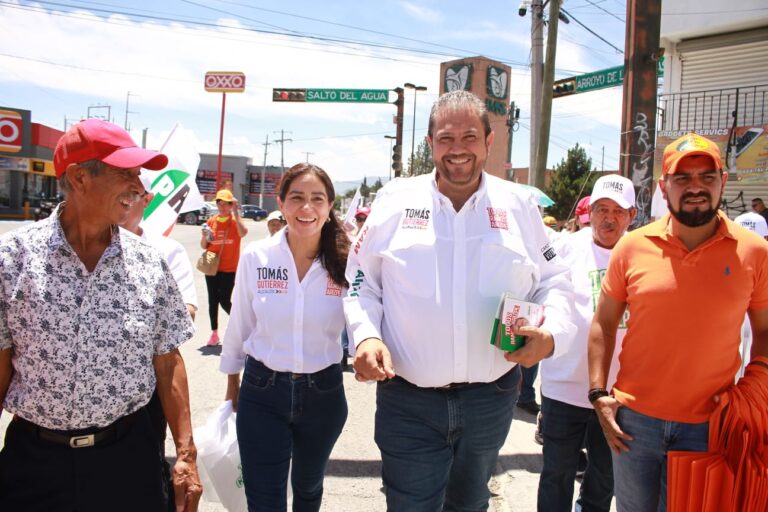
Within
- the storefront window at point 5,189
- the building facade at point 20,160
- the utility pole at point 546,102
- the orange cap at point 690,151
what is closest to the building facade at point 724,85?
the utility pole at point 546,102

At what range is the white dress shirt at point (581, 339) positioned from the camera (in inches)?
122

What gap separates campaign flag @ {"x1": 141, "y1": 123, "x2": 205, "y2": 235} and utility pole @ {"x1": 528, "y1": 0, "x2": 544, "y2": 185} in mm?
8716

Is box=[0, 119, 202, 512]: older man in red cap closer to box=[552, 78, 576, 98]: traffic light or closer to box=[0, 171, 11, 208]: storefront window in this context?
box=[552, 78, 576, 98]: traffic light

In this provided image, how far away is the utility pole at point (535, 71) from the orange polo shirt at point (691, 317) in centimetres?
987

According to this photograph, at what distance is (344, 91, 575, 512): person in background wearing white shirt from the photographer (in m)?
2.29

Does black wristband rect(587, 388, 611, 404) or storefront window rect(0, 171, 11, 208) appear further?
storefront window rect(0, 171, 11, 208)

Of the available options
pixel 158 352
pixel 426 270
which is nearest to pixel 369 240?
pixel 426 270

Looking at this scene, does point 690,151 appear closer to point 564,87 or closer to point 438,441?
point 438,441

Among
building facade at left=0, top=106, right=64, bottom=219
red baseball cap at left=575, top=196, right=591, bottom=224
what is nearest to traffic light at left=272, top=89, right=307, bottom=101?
red baseball cap at left=575, top=196, right=591, bottom=224

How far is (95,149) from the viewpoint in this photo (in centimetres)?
201

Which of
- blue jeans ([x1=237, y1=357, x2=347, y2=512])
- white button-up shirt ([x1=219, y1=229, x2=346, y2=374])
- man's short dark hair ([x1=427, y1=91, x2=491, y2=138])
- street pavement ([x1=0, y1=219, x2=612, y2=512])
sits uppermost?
man's short dark hair ([x1=427, y1=91, x2=491, y2=138])

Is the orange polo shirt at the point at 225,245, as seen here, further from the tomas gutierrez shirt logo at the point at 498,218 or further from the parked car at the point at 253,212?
the parked car at the point at 253,212

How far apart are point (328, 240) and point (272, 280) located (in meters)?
0.39

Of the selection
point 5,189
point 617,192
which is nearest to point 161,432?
point 617,192
